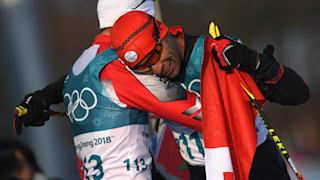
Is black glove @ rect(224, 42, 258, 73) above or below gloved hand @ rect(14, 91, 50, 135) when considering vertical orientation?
above

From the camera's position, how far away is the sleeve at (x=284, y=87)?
1964mm

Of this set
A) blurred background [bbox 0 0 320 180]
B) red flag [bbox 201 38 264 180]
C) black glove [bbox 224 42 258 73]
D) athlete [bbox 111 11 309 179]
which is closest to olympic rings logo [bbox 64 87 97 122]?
athlete [bbox 111 11 309 179]

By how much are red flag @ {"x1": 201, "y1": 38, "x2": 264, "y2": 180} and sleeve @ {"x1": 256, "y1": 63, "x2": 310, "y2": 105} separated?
0.10 metres

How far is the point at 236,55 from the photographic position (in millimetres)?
1828

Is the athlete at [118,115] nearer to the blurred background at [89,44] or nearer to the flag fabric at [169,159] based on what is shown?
the flag fabric at [169,159]

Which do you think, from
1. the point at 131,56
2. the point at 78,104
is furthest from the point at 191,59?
the point at 78,104

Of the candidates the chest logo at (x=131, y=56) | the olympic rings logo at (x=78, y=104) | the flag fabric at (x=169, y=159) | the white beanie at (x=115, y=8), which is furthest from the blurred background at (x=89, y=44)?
the chest logo at (x=131, y=56)

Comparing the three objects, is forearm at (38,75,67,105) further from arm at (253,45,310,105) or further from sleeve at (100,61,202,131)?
arm at (253,45,310,105)

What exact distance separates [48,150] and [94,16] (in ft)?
6.34

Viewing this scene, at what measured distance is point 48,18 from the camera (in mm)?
5945

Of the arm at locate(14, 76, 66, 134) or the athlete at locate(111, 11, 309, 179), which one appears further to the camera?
the arm at locate(14, 76, 66, 134)

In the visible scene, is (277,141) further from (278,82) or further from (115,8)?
(115,8)

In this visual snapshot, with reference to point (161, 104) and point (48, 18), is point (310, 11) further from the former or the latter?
point (161, 104)

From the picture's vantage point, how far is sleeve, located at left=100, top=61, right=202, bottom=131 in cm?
188
